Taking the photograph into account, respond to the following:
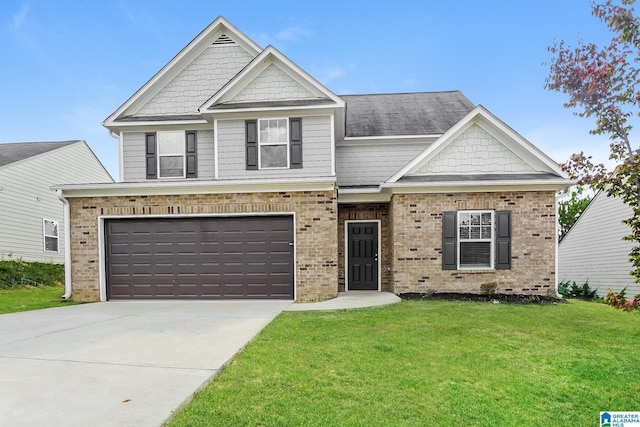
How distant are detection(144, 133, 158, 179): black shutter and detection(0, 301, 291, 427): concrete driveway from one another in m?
5.31

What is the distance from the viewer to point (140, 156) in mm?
11812

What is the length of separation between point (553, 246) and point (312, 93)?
7.96m

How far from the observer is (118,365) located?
12.8 feet

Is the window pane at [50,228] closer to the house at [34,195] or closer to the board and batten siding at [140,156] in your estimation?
the house at [34,195]

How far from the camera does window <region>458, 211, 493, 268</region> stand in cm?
960

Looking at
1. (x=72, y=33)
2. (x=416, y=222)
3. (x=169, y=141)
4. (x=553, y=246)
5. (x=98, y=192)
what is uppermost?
(x=72, y=33)

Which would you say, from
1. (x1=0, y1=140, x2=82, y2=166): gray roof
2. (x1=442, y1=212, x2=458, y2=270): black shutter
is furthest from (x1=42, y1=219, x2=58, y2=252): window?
(x1=442, y1=212, x2=458, y2=270): black shutter

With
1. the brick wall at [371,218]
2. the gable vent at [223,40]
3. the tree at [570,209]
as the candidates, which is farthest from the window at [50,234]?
the tree at [570,209]

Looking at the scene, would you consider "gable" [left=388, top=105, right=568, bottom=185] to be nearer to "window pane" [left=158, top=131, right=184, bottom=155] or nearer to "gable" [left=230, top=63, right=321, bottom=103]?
"gable" [left=230, top=63, right=321, bottom=103]

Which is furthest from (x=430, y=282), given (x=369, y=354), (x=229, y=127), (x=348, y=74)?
(x=348, y=74)

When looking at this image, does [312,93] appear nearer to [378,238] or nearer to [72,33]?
[378,238]

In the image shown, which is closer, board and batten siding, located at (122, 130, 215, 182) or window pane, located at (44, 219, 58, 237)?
board and batten siding, located at (122, 130, 215, 182)

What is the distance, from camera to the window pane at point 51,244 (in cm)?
1705

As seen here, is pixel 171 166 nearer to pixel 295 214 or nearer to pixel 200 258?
pixel 200 258
